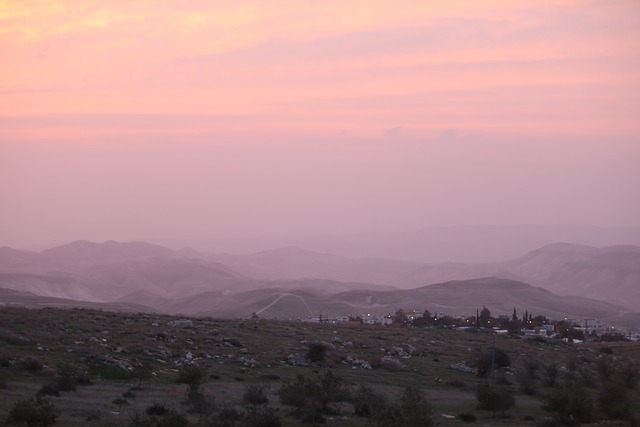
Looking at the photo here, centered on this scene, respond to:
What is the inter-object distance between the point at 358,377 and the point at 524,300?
129 metres

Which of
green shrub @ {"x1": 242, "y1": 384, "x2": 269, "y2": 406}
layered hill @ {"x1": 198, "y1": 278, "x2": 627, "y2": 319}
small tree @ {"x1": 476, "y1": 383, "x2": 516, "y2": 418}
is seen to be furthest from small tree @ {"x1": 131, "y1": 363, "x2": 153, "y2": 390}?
layered hill @ {"x1": 198, "y1": 278, "x2": 627, "y2": 319}

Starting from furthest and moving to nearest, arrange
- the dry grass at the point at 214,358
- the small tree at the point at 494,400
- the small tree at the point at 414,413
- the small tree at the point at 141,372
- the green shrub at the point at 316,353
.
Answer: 1. the green shrub at the point at 316,353
2. the small tree at the point at 141,372
3. the small tree at the point at 494,400
4. the dry grass at the point at 214,358
5. the small tree at the point at 414,413

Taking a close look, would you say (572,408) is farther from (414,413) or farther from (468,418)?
(414,413)

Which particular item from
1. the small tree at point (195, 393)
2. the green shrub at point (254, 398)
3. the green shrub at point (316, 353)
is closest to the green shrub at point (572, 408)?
the green shrub at point (254, 398)

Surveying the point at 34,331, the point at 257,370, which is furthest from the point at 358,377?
the point at 34,331

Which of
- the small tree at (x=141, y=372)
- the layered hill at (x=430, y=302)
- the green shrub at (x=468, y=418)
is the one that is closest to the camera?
the green shrub at (x=468, y=418)

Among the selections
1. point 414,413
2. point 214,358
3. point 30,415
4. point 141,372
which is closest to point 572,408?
point 414,413

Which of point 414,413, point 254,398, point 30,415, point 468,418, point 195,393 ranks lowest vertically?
point 468,418

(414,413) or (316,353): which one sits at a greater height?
(414,413)

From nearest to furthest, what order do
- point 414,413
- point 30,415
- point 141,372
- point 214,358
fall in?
point 30,415 → point 414,413 → point 141,372 → point 214,358

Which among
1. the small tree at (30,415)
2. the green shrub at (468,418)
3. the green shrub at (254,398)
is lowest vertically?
the green shrub at (468,418)

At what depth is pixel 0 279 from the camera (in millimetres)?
170250

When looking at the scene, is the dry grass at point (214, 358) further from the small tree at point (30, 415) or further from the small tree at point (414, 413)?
the small tree at point (414, 413)

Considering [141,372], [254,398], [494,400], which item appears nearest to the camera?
[254,398]
